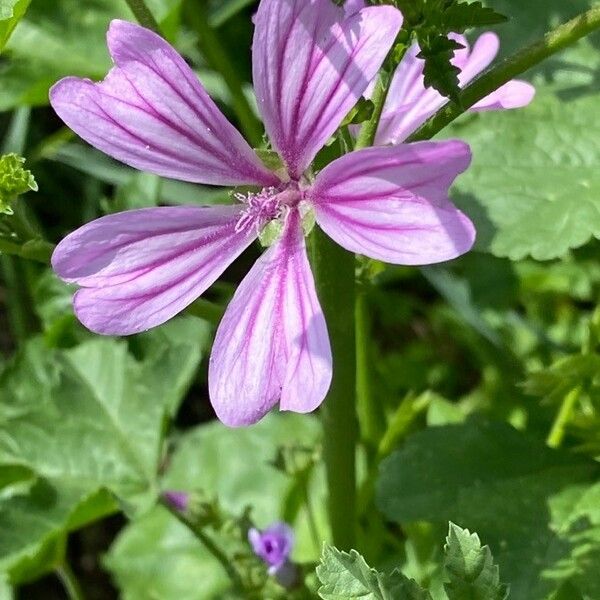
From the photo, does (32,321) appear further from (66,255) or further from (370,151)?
(370,151)

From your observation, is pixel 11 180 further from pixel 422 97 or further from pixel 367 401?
pixel 367 401

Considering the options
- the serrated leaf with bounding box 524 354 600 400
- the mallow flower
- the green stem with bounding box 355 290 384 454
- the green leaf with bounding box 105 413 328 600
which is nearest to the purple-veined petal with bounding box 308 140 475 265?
the mallow flower

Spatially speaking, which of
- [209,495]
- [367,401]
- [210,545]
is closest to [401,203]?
[210,545]

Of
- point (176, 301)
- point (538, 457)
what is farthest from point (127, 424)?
point (176, 301)

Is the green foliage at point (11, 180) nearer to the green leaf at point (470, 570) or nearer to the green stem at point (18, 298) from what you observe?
the green leaf at point (470, 570)

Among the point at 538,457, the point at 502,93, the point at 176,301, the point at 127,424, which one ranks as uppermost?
the point at 176,301

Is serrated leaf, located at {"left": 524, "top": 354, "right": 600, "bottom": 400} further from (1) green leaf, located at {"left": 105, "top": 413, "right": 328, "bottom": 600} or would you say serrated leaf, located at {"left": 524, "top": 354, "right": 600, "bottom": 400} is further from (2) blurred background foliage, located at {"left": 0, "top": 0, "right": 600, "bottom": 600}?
(1) green leaf, located at {"left": 105, "top": 413, "right": 328, "bottom": 600}
